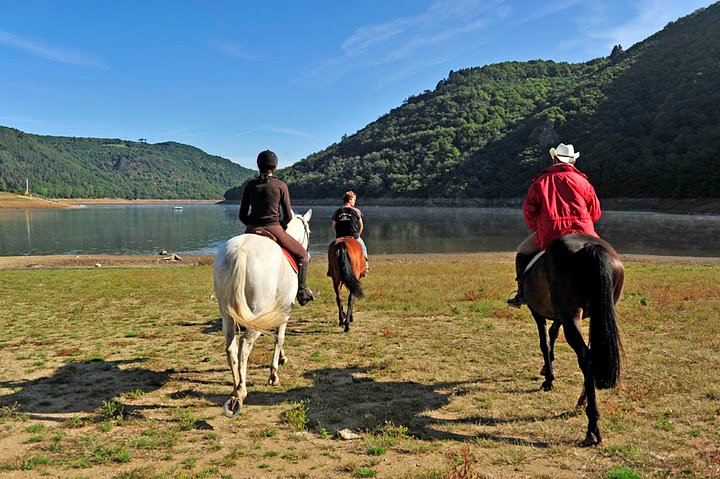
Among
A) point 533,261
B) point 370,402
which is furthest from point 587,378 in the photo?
point 370,402

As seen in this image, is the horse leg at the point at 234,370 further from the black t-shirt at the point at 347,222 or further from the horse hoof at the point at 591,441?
the black t-shirt at the point at 347,222

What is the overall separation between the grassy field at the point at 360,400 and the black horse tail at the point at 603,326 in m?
0.77

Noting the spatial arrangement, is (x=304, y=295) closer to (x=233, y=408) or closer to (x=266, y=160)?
(x=266, y=160)

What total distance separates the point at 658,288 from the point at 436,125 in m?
182

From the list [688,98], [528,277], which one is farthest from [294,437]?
[688,98]

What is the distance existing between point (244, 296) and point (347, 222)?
5641 millimetres

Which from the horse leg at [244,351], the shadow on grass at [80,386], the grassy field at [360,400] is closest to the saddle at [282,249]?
the horse leg at [244,351]

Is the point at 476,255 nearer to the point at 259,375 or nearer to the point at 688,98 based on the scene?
the point at 259,375

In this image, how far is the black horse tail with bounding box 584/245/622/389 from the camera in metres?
4.76

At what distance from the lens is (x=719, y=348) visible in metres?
8.03

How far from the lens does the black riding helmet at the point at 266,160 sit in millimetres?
7048

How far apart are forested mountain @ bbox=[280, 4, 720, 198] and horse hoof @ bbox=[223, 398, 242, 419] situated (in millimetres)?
91249

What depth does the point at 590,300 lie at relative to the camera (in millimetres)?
4895

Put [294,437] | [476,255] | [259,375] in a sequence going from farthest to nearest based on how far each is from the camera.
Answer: [476,255]
[259,375]
[294,437]
